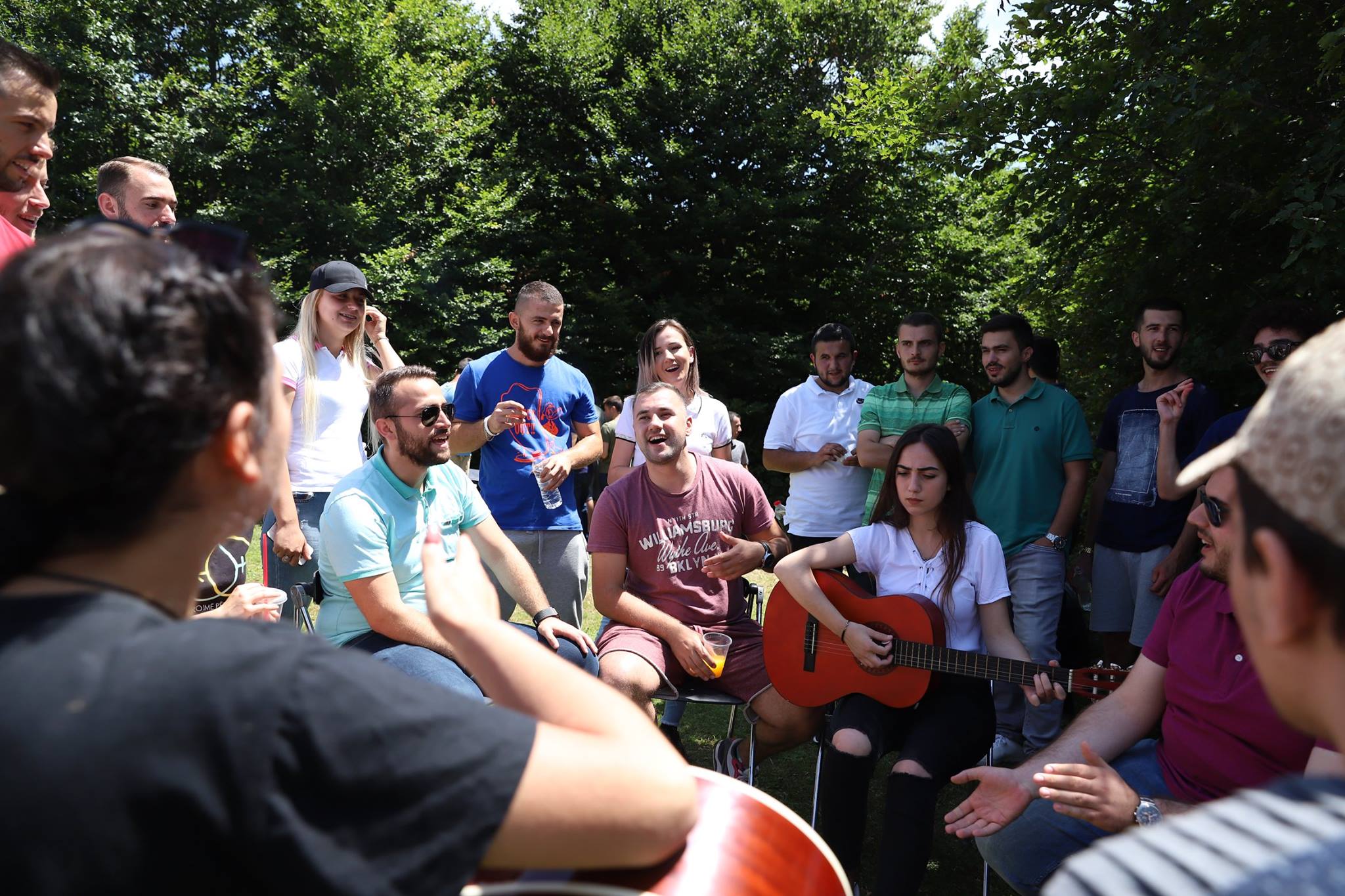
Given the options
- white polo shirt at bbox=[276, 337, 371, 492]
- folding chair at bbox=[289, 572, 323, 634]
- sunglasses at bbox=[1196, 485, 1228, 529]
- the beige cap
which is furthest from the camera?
white polo shirt at bbox=[276, 337, 371, 492]

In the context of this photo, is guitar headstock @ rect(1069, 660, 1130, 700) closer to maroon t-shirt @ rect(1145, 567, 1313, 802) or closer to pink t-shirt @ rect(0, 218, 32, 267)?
maroon t-shirt @ rect(1145, 567, 1313, 802)

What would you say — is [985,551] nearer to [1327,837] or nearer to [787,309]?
[1327,837]

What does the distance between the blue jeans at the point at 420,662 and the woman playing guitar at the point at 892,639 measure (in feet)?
3.51

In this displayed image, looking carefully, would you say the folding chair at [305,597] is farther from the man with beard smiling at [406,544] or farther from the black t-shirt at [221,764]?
the black t-shirt at [221,764]

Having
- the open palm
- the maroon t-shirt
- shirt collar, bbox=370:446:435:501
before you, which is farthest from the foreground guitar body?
shirt collar, bbox=370:446:435:501

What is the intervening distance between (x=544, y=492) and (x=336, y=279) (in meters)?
1.45

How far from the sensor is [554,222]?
60.7ft

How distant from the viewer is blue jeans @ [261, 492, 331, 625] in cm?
405

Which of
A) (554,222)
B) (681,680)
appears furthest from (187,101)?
(681,680)

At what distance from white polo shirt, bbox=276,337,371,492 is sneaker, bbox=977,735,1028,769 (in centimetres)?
335

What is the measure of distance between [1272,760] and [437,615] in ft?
7.40

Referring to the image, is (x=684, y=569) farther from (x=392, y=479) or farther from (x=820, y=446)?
(x=820, y=446)

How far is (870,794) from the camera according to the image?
13.5ft

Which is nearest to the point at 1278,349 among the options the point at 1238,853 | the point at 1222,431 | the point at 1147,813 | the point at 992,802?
the point at 1222,431
